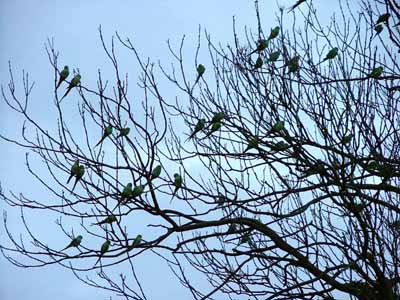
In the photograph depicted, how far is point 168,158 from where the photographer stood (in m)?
6.59

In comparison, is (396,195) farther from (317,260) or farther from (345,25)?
(345,25)

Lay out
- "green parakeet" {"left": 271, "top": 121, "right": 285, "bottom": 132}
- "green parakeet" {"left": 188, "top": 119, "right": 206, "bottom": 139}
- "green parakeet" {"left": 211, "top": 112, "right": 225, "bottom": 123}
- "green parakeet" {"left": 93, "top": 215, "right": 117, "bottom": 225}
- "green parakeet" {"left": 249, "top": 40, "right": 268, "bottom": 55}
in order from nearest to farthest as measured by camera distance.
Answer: "green parakeet" {"left": 93, "top": 215, "right": 117, "bottom": 225}
"green parakeet" {"left": 271, "top": 121, "right": 285, "bottom": 132}
"green parakeet" {"left": 211, "top": 112, "right": 225, "bottom": 123}
"green parakeet" {"left": 188, "top": 119, "right": 206, "bottom": 139}
"green parakeet" {"left": 249, "top": 40, "right": 268, "bottom": 55}

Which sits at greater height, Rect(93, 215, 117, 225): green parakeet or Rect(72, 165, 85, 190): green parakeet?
Rect(72, 165, 85, 190): green parakeet

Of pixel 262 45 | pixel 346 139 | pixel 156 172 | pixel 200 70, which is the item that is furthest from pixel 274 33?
pixel 156 172

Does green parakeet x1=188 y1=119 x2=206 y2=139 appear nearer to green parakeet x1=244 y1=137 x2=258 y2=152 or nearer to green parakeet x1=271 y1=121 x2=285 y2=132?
green parakeet x1=244 y1=137 x2=258 y2=152

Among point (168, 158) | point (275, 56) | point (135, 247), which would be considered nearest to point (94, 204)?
point (135, 247)

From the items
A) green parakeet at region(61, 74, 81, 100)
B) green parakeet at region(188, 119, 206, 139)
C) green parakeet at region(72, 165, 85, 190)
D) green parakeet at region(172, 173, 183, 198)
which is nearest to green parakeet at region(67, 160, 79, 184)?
green parakeet at region(72, 165, 85, 190)

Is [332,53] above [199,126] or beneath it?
above

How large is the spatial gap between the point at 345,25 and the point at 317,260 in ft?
8.62

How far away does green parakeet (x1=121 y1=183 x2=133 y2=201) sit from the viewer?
17.6 ft

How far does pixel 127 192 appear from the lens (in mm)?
5391

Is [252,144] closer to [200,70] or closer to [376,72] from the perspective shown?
[200,70]

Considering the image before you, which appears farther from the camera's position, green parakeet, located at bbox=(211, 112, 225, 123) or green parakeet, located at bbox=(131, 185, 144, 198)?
green parakeet, located at bbox=(211, 112, 225, 123)

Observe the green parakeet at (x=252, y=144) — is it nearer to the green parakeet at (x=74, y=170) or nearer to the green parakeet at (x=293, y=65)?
the green parakeet at (x=293, y=65)
